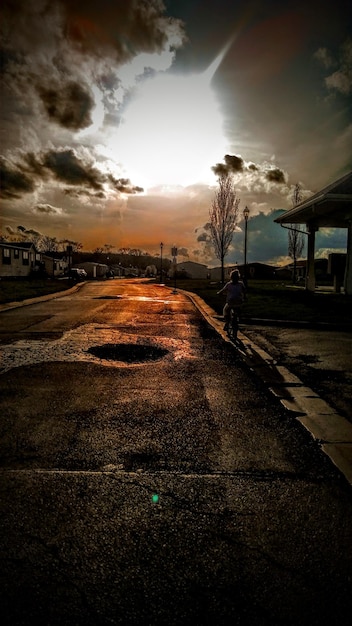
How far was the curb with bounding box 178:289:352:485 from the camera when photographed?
3.57 metres

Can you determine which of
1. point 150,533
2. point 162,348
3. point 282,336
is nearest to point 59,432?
point 150,533

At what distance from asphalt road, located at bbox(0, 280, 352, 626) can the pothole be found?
2.09 metres

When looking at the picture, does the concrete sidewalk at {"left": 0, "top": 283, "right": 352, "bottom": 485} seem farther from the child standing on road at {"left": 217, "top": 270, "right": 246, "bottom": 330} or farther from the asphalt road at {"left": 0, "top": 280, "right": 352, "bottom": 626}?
the child standing on road at {"left": 217, "top": 270, "right": 246, "bottom": 330}

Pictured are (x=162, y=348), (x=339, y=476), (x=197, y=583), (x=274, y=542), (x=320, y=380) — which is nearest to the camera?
(x=197, y=583)

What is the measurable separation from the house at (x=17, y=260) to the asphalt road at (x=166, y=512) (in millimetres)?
50505

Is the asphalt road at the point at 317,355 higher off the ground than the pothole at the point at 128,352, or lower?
higher

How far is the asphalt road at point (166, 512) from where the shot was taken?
190cm

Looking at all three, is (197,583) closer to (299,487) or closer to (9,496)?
(299,487)

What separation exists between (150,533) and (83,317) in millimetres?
12009

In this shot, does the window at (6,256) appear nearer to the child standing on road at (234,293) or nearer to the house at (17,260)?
the house at (17,260)

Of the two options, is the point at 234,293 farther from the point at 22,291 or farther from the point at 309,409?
the point at 22,291

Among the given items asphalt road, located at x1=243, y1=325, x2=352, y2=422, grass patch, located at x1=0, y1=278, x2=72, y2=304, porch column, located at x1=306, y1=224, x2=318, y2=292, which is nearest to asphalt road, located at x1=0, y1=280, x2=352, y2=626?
asphalt road, located at x1=243, y1=325, x2=352, y2=422

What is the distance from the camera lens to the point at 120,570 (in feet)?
6.81

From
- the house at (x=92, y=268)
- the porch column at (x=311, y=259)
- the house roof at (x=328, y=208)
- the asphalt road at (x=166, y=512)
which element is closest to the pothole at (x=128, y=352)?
the asphalt road at (x=166, y=512)
